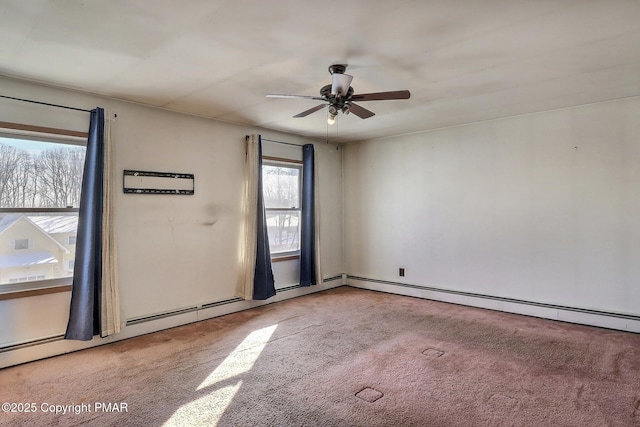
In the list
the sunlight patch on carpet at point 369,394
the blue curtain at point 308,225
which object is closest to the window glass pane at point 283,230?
the blue curtain at point 308,225

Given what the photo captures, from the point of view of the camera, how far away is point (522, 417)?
2.26 meters

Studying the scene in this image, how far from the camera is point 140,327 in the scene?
12.4 ft

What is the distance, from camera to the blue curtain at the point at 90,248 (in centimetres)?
326

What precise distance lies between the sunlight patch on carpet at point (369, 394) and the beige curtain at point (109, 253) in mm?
2415

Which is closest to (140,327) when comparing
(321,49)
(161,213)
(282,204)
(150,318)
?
(150,318)

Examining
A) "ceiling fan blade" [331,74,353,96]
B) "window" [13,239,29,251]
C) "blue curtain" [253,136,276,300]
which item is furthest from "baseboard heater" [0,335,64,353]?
"ceiling fan blade" [331,74,353,96]

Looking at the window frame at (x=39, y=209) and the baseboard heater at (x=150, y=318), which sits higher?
the window frame at (x=39, y=209)

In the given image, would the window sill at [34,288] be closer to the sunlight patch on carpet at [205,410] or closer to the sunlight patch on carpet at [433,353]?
the sunlight patch on carpet at [205,410]

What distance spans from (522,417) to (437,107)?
3.07 metres

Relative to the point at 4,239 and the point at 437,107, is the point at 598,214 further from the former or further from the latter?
the point at 4,239

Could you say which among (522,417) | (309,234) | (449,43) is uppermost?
(449,43)

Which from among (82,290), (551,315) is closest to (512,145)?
(551,315)

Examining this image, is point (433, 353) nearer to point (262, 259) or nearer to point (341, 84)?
point (262, 259)

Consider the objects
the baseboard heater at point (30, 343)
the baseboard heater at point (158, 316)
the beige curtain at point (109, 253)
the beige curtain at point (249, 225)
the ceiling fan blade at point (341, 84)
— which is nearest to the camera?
the ceiling fan blade at point (341, 84)
